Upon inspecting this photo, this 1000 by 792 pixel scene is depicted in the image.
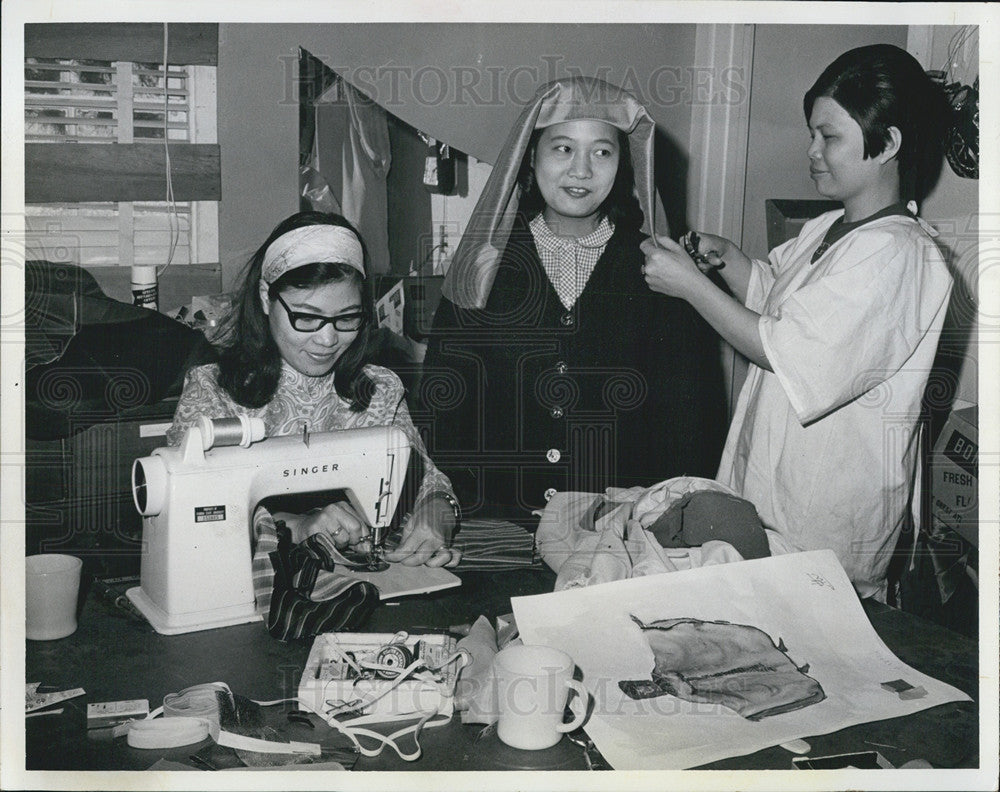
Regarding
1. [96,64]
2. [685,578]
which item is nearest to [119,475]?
[96,64]

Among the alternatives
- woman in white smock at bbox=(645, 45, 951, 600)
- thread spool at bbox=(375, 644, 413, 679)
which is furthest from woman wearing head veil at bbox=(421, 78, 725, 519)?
thread spool at bbox=(375, 644, 413, 679)

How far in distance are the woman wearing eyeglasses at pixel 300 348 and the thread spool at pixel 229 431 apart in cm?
32

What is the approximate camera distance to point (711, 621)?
3.53 feet

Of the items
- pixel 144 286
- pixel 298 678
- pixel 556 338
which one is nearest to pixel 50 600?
pixel 298 678

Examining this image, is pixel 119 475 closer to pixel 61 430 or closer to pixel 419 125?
pixel 61 430

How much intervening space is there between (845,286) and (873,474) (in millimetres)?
333

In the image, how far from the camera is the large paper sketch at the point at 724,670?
38.8 inches

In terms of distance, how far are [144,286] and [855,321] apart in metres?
1.17

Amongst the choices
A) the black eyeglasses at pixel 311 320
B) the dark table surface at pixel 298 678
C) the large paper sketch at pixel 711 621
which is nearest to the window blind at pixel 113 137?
the black eyeglasses at pixel 311 320

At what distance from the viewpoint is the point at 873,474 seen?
5.00 ft

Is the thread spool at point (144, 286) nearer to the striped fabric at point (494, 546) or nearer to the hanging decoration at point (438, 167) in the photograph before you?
the hanging decoration at point (438, 167)

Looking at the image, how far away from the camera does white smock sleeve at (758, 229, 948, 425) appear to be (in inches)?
54.9

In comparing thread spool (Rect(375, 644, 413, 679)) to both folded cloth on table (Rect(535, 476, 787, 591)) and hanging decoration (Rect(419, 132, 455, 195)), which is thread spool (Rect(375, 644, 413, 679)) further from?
hanging decoration (Rect(419, 132, 455, 195))

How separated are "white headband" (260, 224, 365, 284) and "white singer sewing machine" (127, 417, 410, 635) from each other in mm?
394
